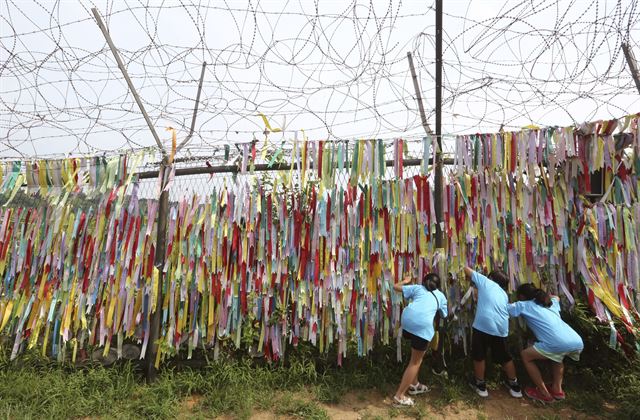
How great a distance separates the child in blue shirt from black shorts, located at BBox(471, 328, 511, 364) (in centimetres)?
33

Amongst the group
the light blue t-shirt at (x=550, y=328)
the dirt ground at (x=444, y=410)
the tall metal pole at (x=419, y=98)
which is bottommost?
the dirt ground at (x=444, y=410)

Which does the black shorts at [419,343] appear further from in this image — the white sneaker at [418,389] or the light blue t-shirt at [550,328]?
the light blue t-shirt at [550,328]

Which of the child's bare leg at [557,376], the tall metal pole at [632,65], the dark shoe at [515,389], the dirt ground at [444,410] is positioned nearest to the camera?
the dirt ground at [444,410]

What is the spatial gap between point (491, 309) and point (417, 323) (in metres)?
0.63

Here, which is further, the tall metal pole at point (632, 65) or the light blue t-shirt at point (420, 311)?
the tall metal pole at point (632, 65)

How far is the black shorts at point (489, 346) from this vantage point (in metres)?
3.09

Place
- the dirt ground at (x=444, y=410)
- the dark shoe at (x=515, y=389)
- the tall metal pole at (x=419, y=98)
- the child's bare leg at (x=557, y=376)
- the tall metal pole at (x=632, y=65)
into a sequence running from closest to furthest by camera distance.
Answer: the dirt ground at (x=444, y=410) < the child's bare leg at (x=557, y=376) < the dark shoe at (x=515, y=389) < the tall metal pole at (x=632, y=65) < the tall metal pole at (x=419, y=98)

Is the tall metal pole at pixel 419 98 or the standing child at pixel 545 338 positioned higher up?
the tall metal pole at pixel 419 98

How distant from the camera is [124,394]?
310 centimetres

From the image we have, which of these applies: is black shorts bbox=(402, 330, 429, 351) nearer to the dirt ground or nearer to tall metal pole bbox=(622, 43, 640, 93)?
the dirt ground

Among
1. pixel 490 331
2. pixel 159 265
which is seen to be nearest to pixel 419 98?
pixel 490 331

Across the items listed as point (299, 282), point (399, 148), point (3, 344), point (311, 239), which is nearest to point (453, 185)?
point (399, 148)

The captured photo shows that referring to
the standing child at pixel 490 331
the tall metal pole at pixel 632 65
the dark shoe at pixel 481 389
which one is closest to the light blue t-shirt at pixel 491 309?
the standing child at pixel 490 331

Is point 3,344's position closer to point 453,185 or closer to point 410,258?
point 410,258
